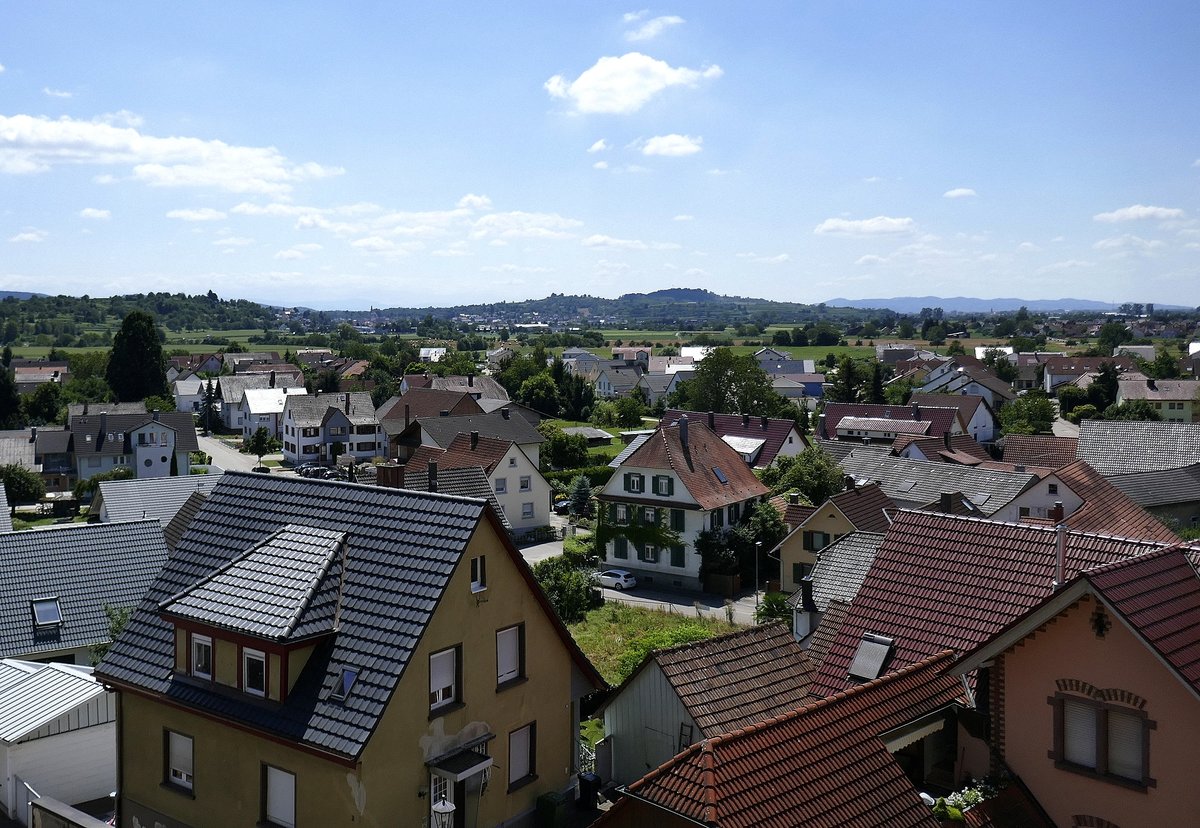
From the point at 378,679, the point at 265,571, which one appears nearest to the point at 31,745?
the point at 265,571

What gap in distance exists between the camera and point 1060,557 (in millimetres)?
14492

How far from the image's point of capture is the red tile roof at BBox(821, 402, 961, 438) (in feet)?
283

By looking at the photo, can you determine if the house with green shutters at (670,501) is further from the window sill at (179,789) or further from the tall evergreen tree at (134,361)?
the tall evergreen tree at (134,361)

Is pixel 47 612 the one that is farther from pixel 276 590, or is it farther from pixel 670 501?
pixel 670 501

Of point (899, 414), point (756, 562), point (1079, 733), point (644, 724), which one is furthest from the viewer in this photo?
point (899, 414)

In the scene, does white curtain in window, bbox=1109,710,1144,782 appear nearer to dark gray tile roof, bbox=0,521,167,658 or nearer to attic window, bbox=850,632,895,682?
attic window, bbox=850,632,895,682

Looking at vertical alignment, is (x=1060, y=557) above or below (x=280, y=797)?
above

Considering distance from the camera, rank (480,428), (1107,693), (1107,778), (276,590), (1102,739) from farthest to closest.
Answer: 1. (480,428)
2. (276,590)
3. (1102,739)
4. (1107,778)
5. (1107,693)

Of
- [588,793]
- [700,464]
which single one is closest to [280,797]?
[588,793]

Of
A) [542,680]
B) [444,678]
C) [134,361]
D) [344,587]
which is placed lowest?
[542,680]

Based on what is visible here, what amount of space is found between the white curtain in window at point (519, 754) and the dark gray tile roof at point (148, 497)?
2916cm

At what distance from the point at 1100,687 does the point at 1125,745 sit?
30.0 inches

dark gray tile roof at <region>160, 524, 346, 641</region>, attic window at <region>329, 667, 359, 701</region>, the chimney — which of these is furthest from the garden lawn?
the chimney

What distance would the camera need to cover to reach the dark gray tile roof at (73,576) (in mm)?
26250
